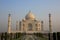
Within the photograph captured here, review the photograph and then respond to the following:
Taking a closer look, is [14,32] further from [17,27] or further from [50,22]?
[50,22]

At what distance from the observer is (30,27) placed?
18.6m

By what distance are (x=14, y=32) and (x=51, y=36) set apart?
417cm

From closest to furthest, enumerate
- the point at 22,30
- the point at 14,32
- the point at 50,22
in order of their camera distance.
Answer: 1. the point at 50,22
2. the point at 14,32
3. the point at 22,30

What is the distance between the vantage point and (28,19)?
18.4 metres

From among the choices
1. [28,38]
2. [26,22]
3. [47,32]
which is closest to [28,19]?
[26,22]

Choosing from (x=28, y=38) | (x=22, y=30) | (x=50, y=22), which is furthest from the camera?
(x=22, y=30)

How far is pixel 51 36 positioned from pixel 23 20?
4585 mm

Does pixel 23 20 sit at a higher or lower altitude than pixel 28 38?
higher

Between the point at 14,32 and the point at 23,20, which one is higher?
the point at 23,20

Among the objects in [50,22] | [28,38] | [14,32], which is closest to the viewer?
[28,38]

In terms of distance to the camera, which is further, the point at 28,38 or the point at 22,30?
the point at 22,30

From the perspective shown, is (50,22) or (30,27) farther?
(30,27)

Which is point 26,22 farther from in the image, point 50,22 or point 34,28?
point 50,22

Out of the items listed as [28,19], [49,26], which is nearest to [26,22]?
[28,19]
